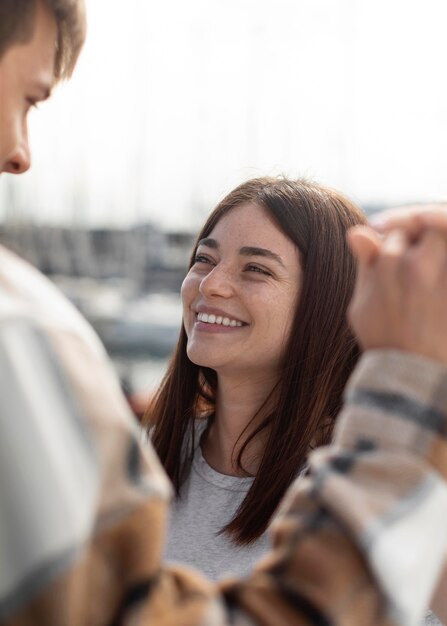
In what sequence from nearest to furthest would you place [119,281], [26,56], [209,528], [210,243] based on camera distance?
1. [26,56]
2. [209,528]
3. [210,243]
4. [119,281]

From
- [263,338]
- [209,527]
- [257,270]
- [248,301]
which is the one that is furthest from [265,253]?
[209,527]

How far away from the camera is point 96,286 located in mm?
28031

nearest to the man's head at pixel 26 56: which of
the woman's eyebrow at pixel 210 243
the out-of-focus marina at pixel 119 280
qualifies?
the woman's eyebrow at pixel 210 243

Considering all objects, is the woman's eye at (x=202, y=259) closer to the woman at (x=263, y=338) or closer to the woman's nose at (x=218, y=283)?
the woman at (x=263, y=338)

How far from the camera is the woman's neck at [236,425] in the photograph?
8.59 feet

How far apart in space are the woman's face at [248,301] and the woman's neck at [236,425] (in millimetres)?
54

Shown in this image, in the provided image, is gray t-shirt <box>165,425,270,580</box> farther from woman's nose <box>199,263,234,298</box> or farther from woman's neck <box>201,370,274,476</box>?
woman's nose <box>199,263,234,298</box>

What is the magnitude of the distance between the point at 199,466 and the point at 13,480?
1907mm

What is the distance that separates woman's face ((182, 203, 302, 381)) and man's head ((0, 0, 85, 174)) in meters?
1.50

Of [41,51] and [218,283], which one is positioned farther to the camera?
[218,283]

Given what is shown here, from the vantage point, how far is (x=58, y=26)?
43.7 inches

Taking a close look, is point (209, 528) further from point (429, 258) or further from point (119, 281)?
point (119, 281)

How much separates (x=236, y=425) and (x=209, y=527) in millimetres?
378

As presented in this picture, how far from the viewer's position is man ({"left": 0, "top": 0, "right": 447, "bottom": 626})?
82 cm
